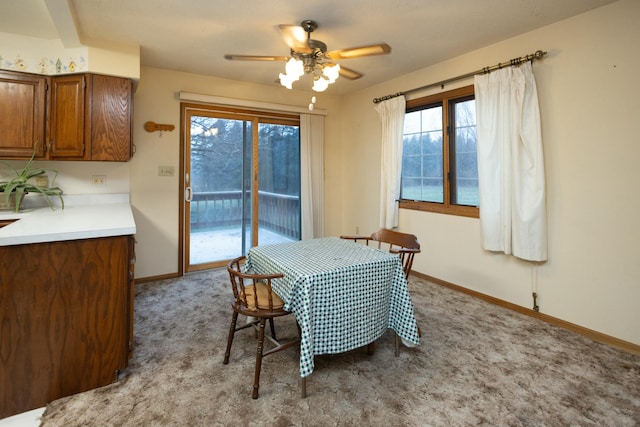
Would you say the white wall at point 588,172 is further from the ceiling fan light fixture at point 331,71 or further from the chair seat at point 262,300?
the chair seat at point 262,300

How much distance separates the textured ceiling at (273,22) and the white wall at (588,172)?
0.55 ft

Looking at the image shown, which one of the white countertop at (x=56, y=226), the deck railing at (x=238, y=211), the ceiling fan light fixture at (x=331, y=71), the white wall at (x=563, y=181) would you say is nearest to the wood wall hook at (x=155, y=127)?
the white wall at (x=563, y=181)

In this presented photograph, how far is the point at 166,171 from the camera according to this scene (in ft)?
12.4

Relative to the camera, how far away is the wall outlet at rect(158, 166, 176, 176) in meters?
3.75

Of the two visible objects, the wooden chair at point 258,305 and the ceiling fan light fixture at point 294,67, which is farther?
the ceiling fan light fixture at point 294,67

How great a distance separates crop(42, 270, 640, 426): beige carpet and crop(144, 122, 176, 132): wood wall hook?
2.13 m

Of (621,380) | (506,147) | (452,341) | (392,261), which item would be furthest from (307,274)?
(506,147)

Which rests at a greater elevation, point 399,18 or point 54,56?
point 399,18

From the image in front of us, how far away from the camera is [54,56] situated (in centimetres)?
274

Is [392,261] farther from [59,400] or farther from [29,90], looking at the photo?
[29,90]

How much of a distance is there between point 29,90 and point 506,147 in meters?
4.14

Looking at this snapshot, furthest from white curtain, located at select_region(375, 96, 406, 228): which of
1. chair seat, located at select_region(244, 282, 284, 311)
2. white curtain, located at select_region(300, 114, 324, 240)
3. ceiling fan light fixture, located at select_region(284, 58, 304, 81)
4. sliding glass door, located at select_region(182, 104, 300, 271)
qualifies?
chair seat, located at select_region(244, 282, 284, 311)

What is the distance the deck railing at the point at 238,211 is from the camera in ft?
13.3

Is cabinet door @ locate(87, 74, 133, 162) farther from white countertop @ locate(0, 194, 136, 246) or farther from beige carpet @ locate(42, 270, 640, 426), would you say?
beige carpet @ locate(42, 270, 640, 426)
